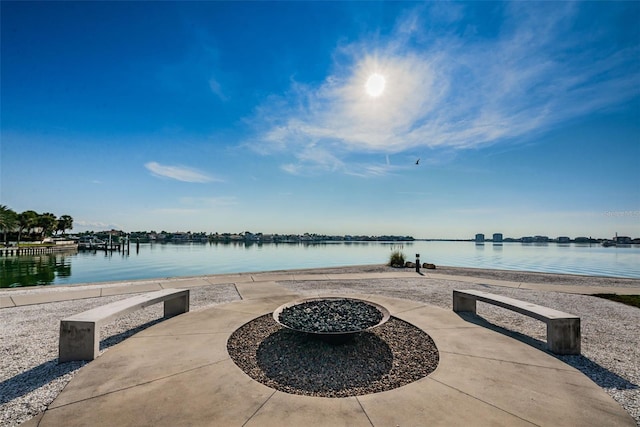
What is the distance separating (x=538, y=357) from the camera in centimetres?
438

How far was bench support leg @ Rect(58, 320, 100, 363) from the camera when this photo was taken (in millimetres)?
4270

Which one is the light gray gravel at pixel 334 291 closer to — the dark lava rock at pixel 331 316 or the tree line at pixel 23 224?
the dark lava rock at pixel 331 316

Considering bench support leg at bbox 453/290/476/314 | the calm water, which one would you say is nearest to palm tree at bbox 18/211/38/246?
the calm water

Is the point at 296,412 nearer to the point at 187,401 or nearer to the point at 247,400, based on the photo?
the point at 247,400

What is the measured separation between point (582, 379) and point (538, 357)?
2.12 feet

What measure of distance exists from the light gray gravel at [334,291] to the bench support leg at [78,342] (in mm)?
137

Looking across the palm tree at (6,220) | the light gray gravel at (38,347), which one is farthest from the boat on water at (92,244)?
the light gray gravel at (38,347)

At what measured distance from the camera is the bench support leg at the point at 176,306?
672 centimetres

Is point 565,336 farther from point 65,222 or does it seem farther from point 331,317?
point 65,222

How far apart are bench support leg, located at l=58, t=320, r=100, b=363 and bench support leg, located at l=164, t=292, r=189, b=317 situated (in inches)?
93.9

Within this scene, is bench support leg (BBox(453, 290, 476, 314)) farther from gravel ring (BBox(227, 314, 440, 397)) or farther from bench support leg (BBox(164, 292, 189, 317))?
bench support leg (BBox(164, 292, 189, 317))

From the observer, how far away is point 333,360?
4.34 metres

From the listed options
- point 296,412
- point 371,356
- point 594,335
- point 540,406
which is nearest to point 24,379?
point 296,412

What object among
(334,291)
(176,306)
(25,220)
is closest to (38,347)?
(176,306)
